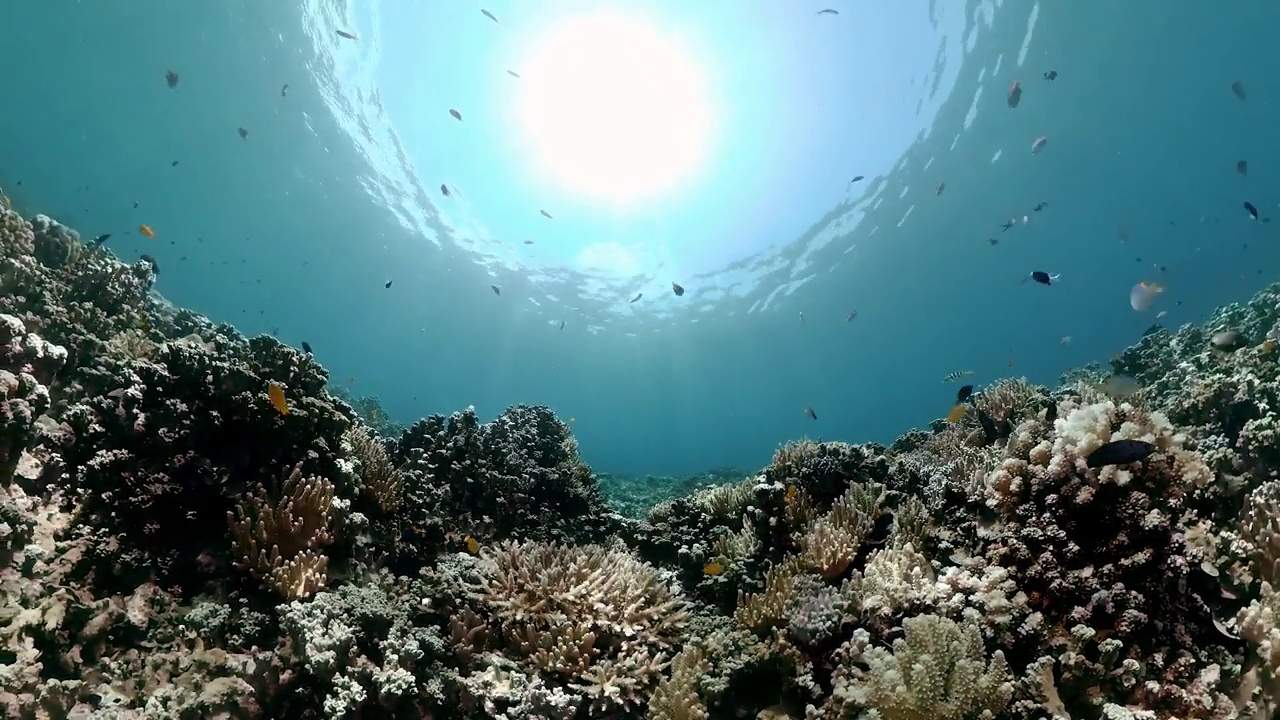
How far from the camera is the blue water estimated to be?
27016 mm

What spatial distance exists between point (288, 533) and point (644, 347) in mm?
73697

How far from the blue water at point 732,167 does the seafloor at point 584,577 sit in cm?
516

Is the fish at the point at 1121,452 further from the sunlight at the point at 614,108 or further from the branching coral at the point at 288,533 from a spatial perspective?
the sunlight at the point at 614,108

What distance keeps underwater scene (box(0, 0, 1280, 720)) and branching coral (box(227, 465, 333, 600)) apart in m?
0.03

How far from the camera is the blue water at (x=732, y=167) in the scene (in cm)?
2702

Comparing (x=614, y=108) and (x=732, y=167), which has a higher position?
(x=732, y=167)

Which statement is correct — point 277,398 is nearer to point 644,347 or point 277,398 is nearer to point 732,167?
point 732,167

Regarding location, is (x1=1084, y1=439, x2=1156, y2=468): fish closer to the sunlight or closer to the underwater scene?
the underwater scene

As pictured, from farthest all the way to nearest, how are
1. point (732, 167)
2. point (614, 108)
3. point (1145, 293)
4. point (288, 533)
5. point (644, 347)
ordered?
1. point (644, 347)
2. point (732, 167)
3. point (614, 108)
4. point (1145, 293)
5. point (288, 533)

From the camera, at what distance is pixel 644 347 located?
7856cm

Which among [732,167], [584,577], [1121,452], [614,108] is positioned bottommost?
[584,577]

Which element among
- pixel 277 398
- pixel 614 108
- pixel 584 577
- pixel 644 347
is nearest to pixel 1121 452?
pixel 584 577

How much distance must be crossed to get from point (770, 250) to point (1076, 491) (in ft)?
146

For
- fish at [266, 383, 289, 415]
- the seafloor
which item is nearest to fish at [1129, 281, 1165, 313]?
the seafloor
